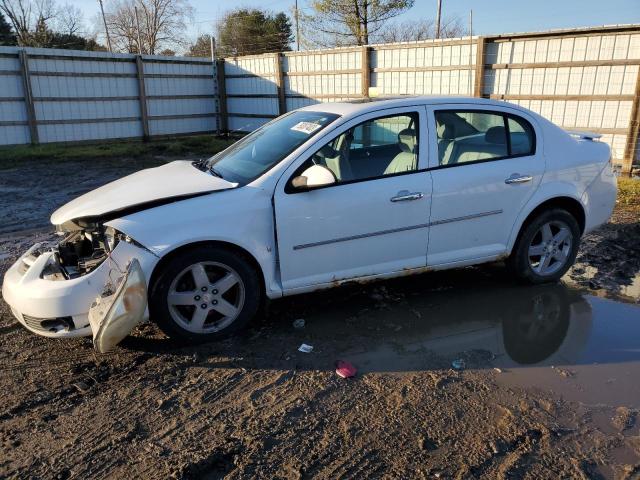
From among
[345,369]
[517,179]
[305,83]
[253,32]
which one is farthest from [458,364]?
[253,32]

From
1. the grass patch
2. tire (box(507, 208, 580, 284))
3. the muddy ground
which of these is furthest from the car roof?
the grass patch

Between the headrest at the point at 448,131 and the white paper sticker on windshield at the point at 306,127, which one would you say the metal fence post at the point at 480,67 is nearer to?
the headrest at the point at 448,131

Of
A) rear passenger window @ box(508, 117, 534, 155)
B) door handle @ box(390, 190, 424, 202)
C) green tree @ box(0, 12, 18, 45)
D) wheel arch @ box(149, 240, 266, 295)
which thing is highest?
green tree @ box(0, 12, 18, 45)

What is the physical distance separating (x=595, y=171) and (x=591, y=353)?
1.94 metres

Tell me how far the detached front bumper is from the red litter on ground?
1.45 meters

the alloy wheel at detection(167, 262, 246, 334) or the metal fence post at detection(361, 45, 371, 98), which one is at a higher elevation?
the metal fence post at detection(361, 45, 371, 98)

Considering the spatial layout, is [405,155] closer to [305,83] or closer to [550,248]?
[550,248]

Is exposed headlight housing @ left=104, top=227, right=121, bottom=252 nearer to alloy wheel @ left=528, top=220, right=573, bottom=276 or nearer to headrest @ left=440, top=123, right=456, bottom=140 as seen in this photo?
headrest @ left=440, top=123, right=456, bottom=140

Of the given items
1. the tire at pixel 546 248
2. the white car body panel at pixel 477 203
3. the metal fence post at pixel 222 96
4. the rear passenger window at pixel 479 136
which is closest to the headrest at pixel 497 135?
the rear passenger window at pixel 479 136

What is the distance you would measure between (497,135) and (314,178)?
188 cm

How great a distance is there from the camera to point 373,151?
4523 mm

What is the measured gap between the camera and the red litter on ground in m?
3.65

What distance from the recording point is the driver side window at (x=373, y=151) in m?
4.24

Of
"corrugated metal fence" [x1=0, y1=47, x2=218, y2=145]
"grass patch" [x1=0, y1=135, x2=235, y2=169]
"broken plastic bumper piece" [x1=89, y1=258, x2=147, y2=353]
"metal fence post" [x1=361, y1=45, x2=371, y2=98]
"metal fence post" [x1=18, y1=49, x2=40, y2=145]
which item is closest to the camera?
"broken plastic bumper piece" [x1=89, y1=258, x2=147, y2=353]
